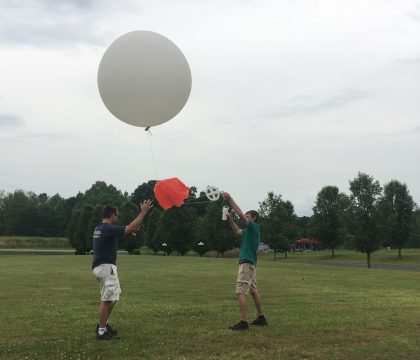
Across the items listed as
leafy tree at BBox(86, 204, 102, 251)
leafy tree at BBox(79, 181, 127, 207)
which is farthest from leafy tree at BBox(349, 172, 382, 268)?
leafy tree at BBox(79, 181, 127, 207)

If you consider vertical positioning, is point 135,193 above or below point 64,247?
above

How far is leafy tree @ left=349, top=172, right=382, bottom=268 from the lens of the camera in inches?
1447

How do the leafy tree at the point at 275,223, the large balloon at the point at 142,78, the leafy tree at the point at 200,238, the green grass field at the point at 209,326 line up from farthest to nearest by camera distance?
the leafy tree at the point at 200,238
the leafy tree at the point at 275,223
the large balloon at the point at 142,78
the green grass field at the point at 209,326

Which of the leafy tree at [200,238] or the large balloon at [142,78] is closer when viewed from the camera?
the large balloon at [142,78]

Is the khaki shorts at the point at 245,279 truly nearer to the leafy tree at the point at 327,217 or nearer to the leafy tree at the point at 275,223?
the leafy tree at the point at 275,223

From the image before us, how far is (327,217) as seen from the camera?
6512 cm

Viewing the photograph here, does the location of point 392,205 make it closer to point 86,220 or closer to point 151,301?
point 86,220

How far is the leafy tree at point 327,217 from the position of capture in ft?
208

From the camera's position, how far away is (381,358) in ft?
20.0

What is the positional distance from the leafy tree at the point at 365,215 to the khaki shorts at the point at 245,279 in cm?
3042

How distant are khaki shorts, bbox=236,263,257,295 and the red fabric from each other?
1.63m

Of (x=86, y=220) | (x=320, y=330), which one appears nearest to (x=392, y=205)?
(x=86, y=220)

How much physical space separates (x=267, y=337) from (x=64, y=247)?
84.0 m

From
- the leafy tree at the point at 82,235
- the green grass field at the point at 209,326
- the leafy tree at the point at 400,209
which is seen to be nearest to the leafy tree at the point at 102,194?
the leafy tree at the point at 82,235
